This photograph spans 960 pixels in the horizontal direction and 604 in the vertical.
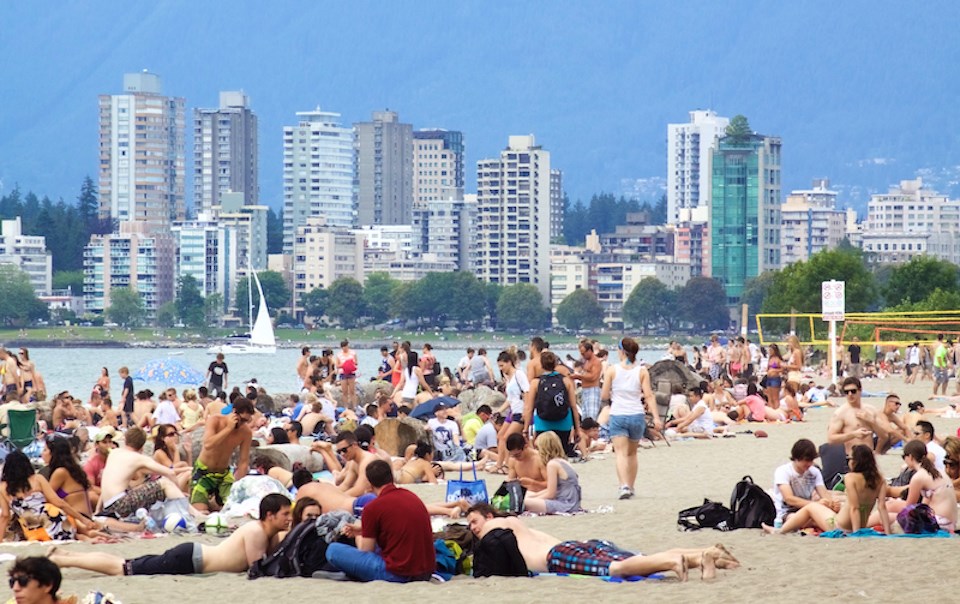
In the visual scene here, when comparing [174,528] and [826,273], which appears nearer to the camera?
[174,528]

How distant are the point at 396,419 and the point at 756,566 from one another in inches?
326

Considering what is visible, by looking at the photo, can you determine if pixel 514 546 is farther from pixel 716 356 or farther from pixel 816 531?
pixel 716 356

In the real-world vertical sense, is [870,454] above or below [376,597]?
Result: above

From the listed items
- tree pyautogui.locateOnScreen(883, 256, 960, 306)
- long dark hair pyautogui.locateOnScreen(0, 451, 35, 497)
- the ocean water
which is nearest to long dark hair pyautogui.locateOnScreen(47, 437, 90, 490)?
long dark hair pyautogui.locateOnScreen(0, 451, 35, 497)

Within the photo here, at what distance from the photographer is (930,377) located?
3975cm

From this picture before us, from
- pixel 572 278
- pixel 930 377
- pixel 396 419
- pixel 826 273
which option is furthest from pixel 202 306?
pixel 396 419

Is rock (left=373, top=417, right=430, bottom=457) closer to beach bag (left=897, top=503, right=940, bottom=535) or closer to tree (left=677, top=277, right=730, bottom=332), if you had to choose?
beach bag (left=897, top=503, right=940, bottom=535)

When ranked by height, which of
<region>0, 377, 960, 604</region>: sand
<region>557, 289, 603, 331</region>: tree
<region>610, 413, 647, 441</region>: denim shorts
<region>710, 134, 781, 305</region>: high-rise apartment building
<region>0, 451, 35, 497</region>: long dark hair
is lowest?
<region>0, 377, 960, 604</region>: sand

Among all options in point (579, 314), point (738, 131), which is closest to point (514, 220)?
point (738, 131)

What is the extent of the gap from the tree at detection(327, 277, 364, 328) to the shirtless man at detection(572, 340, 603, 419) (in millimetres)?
141915

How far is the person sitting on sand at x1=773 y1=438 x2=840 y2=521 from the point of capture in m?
11.6

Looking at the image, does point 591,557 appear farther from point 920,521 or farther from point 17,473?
point 17,473

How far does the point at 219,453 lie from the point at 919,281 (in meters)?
63.4

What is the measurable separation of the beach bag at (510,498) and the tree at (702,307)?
519 feet
